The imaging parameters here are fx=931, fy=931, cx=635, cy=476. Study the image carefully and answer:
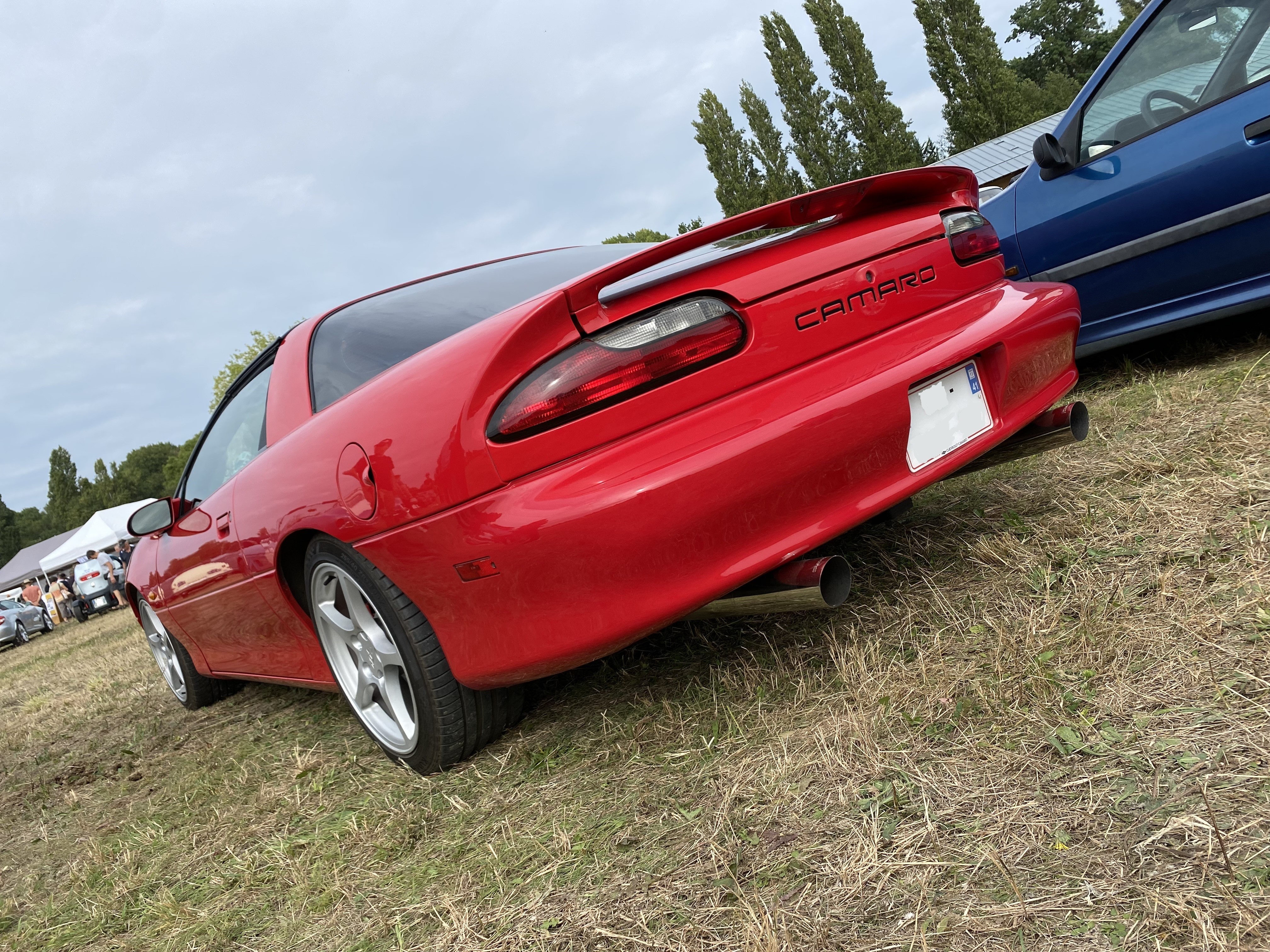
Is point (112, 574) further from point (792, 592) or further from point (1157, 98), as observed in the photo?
point (792, 592)

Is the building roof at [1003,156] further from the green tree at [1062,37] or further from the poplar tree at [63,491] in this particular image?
the poplar tree at [63,491]

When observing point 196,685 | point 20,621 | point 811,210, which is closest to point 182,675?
point 196,685

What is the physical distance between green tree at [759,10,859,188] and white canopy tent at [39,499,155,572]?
2475 centimetres

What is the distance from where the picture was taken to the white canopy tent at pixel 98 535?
82.5 feet

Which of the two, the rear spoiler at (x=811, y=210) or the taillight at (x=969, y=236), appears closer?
the rear spoiler at (x=811, y=210)

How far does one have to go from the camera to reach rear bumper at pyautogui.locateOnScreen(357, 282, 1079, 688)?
5.73 feet

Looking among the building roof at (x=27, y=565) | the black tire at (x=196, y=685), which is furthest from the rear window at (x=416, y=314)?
the building roof at (x=27, y=565)

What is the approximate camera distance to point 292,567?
2576 millimetres

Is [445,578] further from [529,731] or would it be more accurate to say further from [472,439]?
[529,731]

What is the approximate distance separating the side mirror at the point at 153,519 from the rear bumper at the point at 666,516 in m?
1.80

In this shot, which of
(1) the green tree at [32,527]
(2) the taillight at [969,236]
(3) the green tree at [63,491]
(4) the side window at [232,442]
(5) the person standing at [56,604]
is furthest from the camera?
(1) the green tree at [32,527]

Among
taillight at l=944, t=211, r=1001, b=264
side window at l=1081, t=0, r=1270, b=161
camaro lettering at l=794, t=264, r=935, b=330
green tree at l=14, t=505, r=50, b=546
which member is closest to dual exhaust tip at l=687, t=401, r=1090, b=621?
camaro lettering at l=794, t=264, r=935, b=330

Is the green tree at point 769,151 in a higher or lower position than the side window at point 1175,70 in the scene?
higher

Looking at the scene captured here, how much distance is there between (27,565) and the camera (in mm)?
37188
